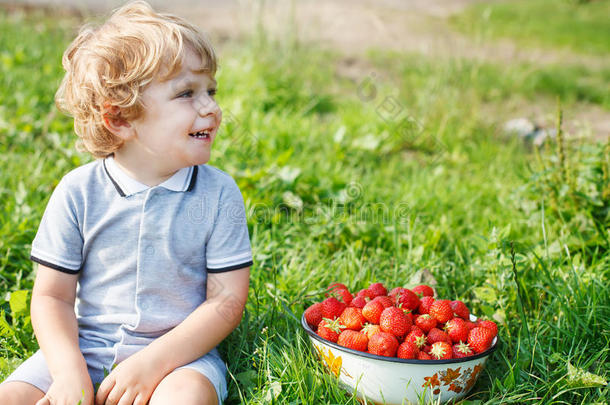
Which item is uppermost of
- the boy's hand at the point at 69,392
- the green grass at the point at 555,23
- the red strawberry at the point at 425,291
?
the green grass at the point at 555,23

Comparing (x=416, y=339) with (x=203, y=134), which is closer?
(x=416, y=339)

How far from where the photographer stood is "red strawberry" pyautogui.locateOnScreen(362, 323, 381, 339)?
1.60m

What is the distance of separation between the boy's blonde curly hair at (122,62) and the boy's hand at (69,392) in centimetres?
67

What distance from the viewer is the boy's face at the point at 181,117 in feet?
5.38

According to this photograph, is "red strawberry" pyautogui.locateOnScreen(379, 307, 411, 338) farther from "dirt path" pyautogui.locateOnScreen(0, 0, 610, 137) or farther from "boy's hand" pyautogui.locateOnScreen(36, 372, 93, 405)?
"dirt path" pyautogui.locateOnScreen(0, 0, 610, 137)

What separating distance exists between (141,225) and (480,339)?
3.33 ft

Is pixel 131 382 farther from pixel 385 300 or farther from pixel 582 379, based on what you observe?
pixel 582 379

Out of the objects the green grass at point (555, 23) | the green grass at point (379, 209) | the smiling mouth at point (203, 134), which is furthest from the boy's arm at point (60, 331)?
the green grass at point (555, 23)

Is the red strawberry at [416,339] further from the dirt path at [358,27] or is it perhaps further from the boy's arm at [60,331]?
the dirt path at [358,27]

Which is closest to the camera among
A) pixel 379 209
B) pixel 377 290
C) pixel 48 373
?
pixel 48 373

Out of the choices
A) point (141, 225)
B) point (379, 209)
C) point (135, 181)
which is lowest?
point (379, 209)

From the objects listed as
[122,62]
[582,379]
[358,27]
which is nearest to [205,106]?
[122,62]

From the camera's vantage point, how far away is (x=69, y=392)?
150 centimetres

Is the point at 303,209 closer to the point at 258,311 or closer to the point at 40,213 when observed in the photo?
the point at 258,311
